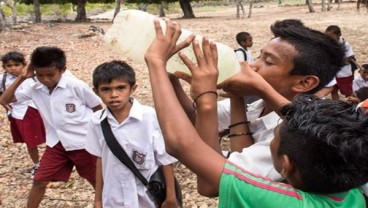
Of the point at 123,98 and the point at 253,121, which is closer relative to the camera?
the point at 253,121

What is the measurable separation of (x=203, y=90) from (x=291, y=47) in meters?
0.42

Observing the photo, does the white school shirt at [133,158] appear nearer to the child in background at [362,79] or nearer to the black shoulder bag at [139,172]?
the black shoulder bag at [139,172]

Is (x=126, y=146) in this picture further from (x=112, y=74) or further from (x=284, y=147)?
(x=284, y=147)

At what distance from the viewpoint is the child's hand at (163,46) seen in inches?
51.2

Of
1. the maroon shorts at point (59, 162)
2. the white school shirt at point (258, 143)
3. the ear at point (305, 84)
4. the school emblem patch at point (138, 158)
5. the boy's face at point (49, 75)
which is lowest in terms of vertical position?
the maroon shorts at point (59, 162)

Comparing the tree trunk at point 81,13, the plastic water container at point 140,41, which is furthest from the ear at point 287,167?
the tree trunk at point 81,13

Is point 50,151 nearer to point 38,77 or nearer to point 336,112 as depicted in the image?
point 38,77

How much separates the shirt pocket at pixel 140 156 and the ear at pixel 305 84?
1354mm

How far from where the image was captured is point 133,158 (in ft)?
9.05

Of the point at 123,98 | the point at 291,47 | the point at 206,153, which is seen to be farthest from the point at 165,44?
the point at 123,98

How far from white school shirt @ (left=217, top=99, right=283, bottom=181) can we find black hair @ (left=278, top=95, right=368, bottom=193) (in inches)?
6.5

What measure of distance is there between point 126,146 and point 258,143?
4.60ft

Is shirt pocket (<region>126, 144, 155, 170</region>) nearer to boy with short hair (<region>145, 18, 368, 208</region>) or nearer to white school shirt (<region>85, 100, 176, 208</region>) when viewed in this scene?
white school shirt (<region>85, 100, 176, 208</region>)

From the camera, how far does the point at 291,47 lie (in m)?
1.56
